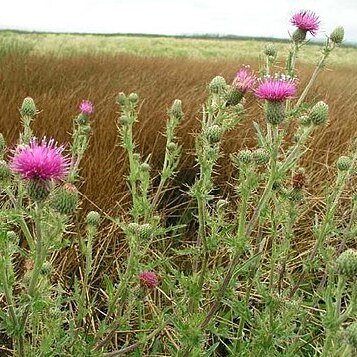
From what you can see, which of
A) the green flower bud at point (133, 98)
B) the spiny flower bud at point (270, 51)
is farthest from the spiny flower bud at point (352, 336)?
the green flower bud at point (133, 98)

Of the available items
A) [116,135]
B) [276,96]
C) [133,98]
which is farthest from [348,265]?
[116,135]

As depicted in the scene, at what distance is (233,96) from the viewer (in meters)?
1.88

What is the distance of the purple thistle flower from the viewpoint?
4.15ft

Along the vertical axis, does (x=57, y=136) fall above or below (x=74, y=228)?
above

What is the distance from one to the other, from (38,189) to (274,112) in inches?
27.5

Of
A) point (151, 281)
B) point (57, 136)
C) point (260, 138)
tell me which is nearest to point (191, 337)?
point (151, 281)

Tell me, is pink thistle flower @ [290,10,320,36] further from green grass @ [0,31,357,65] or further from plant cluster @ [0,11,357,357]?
green grass @ [0,31,357,65]

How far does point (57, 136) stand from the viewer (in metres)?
3.44

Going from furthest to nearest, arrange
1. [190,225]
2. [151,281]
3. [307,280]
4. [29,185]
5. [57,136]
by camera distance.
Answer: [57,136], [190,225], [307,280], [151,281], [29,185]

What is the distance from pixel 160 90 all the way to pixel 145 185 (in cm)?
324

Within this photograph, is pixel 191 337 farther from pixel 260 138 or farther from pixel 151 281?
pixel 260 138

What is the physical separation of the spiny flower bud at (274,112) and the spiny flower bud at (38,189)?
66cm

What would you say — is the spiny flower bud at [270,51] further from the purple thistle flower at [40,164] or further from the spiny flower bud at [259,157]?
the purple thistle flower at [40,164]

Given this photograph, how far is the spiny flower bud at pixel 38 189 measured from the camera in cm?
125
